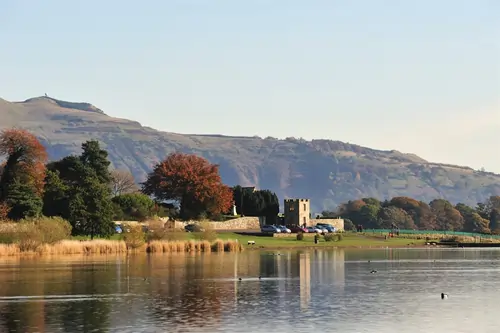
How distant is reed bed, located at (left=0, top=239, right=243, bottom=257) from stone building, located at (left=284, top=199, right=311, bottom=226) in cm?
5501

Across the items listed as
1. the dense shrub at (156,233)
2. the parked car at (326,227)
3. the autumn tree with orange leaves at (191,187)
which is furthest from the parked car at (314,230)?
the dense shrub at (156,233)

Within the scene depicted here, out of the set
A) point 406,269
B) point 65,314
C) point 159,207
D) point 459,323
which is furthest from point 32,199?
point 459,323

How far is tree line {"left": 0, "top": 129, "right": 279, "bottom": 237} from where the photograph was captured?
340 ft

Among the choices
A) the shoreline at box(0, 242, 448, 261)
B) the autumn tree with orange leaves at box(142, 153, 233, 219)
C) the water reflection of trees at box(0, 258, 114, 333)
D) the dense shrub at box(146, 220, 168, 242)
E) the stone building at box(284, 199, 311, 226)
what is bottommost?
the water reflection of trees at box(0, 258, 114, 333)

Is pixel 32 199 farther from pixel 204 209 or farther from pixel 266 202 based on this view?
pixel 266 202

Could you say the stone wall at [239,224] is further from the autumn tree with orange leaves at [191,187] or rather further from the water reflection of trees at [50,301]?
the water reflection of trees at [50,301]

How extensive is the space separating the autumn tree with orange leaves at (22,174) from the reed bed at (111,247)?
12.2 m

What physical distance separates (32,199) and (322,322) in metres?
71.7

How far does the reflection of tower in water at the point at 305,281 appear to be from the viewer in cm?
4448

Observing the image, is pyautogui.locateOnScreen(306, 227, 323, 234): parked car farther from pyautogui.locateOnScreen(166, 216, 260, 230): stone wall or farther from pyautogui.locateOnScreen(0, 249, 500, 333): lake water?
pyautogui.locateOnScreen(0, 249, 500, 333): lake water

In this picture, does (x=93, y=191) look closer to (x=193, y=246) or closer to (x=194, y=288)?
(x=193, y=246)

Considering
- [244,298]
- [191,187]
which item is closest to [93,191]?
[191,187]

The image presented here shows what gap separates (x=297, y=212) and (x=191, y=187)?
83.2ft

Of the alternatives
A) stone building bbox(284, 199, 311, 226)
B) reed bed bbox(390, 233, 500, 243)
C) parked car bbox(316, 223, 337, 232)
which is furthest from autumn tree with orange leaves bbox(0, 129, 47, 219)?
reed bed bbox(390, 233, 500, 243)
